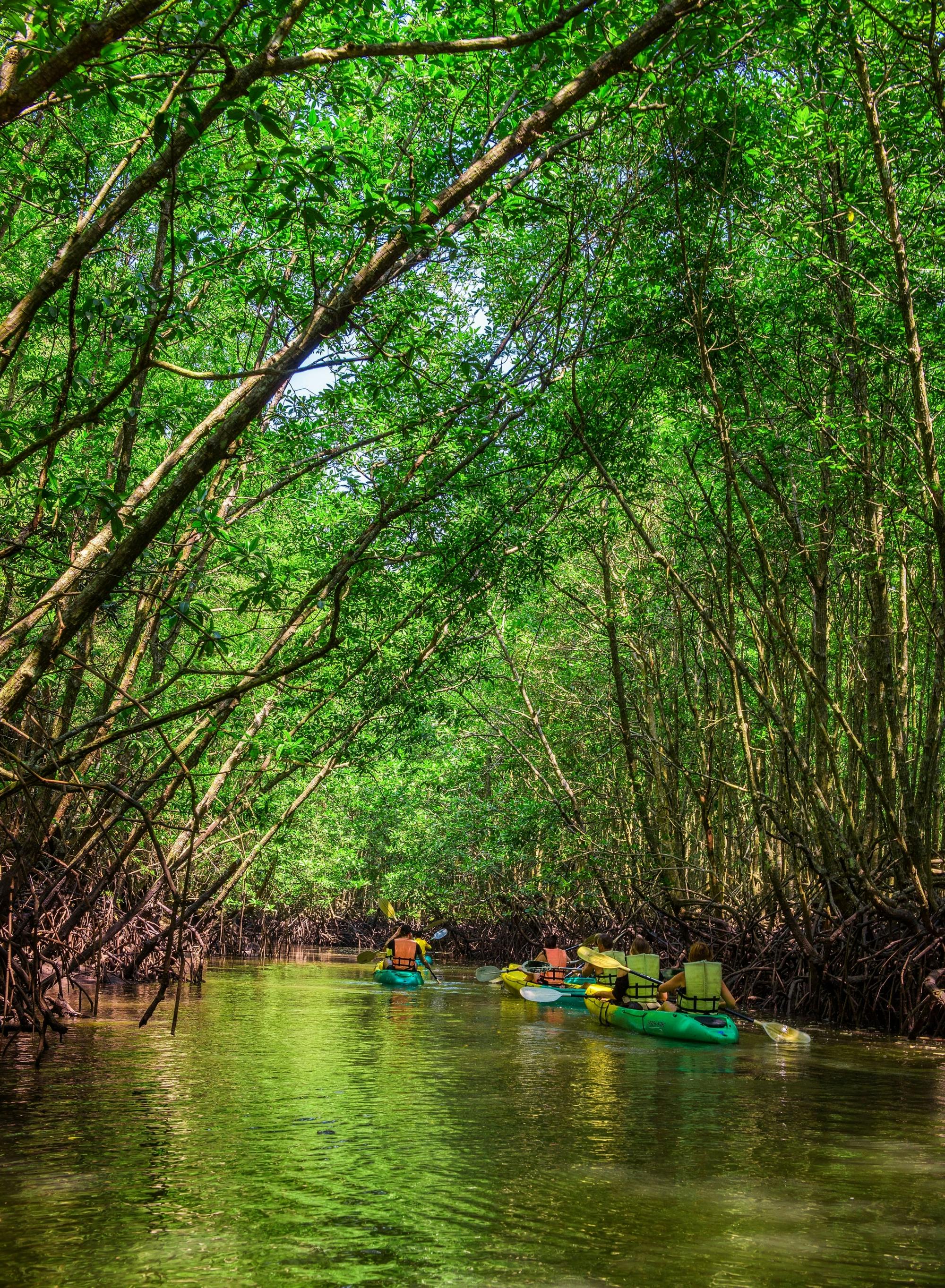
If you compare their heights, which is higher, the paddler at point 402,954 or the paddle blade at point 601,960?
the paddle blade at point 601,960

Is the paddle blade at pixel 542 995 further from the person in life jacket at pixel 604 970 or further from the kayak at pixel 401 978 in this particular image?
the kayak at pixel 401 978

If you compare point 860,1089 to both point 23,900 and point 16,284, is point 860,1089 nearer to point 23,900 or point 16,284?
point 23,900

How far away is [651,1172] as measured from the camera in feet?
15.2

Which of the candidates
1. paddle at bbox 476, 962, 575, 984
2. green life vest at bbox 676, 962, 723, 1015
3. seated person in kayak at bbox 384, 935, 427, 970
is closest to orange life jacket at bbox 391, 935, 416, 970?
seated person in kayak at bbox 384, 935, 427, 970

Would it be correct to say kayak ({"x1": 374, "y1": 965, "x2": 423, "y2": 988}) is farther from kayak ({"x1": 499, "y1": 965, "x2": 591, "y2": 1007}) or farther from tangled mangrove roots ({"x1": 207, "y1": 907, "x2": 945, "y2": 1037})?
tangled mangrove roots ({"x1": 207, "y1": 907, "x2": 945, "y2": 1037})

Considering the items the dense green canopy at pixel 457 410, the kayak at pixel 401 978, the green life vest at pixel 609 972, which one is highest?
the dense green canopy at pixel 457 410

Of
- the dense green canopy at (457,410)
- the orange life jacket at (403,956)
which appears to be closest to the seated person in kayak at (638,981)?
→ the dense green canopy at (457,410)

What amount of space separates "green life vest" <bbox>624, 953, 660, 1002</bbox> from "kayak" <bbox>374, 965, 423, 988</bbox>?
17.5 ft

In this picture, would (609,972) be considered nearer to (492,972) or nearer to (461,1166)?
(492,972)

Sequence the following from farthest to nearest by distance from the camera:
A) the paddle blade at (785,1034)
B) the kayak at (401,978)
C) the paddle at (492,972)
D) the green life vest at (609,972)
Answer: the kayak at (401,978), the paddle at (492,972), the green life vest at (609,972), the paddle blade at (785,1034)

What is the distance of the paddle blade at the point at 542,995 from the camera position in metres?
12.9

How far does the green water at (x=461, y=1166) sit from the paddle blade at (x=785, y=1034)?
1.46ft

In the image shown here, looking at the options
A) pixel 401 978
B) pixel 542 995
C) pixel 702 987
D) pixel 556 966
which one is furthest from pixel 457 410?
pixel 401 978

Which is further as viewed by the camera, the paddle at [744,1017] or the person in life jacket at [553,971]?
the person in life jacket at [553,971]
